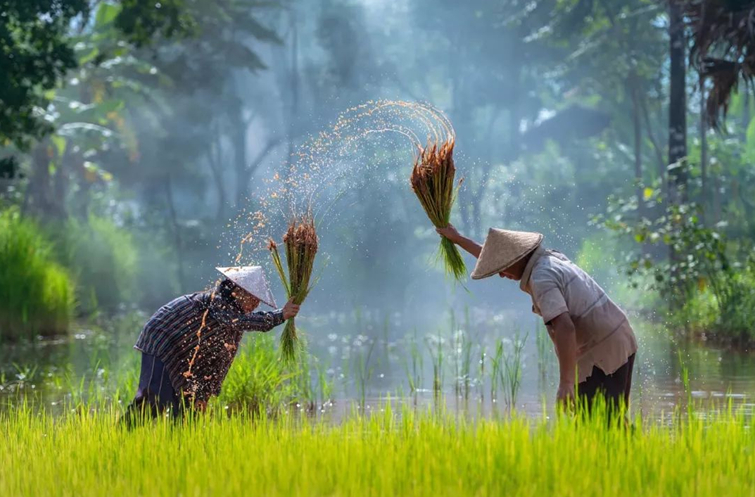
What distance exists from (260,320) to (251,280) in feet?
0.79

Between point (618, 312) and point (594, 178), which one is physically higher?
point (594, 178)

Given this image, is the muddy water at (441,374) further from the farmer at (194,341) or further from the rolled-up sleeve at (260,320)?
the farmer at (194,341)

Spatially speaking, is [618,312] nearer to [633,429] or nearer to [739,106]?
[633,429]

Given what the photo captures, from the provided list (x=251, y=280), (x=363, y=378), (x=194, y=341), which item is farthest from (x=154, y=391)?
(x=363, y=378)

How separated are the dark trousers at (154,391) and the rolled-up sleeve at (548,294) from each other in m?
2.43

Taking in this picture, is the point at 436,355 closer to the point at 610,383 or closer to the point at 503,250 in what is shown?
the point at 610,383

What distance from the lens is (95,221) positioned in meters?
34.0

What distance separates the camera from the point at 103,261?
3231 cm

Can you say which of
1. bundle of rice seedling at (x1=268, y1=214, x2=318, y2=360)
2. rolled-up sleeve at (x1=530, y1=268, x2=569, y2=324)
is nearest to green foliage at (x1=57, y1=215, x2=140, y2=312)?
bundle of rice seedling at (x1=268, y1=214, x2=318, y2=360)

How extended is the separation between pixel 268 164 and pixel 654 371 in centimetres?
4109

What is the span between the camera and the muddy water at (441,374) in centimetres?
1059

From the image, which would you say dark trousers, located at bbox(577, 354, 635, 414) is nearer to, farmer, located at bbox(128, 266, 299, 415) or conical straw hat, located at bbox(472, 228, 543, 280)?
conical straw hat, located at bbox(472, 228, 543, 280)

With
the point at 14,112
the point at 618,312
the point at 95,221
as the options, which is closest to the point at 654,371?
the point at 618,312

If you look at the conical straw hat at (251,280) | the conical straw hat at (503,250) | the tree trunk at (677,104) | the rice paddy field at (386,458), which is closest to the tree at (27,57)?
the tree trunk at (677,104)
